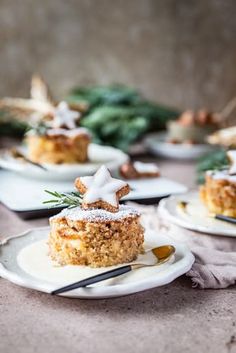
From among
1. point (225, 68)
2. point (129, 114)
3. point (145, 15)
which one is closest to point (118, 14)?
point (145, 15)

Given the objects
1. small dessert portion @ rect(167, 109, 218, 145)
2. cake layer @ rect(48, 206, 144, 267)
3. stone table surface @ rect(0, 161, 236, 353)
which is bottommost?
stone table surface @ rect(0, 161, 236, 353)

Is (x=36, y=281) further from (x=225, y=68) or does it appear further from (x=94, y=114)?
(x=225, y=68)

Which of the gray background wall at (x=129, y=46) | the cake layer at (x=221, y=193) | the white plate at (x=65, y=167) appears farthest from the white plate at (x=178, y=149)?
the cake layer at (x=221, y=193)

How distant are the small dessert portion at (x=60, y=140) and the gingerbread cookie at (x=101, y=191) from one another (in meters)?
1.07

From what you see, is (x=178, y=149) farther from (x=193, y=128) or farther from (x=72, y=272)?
(x=72, y=272)

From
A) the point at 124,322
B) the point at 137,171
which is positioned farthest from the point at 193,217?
the point at 124,322

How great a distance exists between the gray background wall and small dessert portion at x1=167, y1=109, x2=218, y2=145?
80 centimetres

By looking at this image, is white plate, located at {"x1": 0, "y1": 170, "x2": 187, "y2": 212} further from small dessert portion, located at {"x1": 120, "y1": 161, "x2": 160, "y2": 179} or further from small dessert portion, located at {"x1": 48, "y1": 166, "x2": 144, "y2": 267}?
small dessert portion, located at {"x1": 48, "y1": 166, "x2": 144, "y2": 267}

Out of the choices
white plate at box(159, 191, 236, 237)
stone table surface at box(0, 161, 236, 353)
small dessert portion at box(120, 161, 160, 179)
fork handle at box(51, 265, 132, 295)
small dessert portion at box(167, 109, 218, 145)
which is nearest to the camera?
stone table surface at box(0, 161, 236, 353)

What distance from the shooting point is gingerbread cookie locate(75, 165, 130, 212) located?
1.65 m

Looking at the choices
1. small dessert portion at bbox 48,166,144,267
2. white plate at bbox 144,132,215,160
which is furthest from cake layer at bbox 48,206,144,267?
white plate at bbox 144,132,215,160

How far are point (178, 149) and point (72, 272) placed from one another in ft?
5.90

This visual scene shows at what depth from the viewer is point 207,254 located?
1.76 m

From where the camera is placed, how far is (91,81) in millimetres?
4141
